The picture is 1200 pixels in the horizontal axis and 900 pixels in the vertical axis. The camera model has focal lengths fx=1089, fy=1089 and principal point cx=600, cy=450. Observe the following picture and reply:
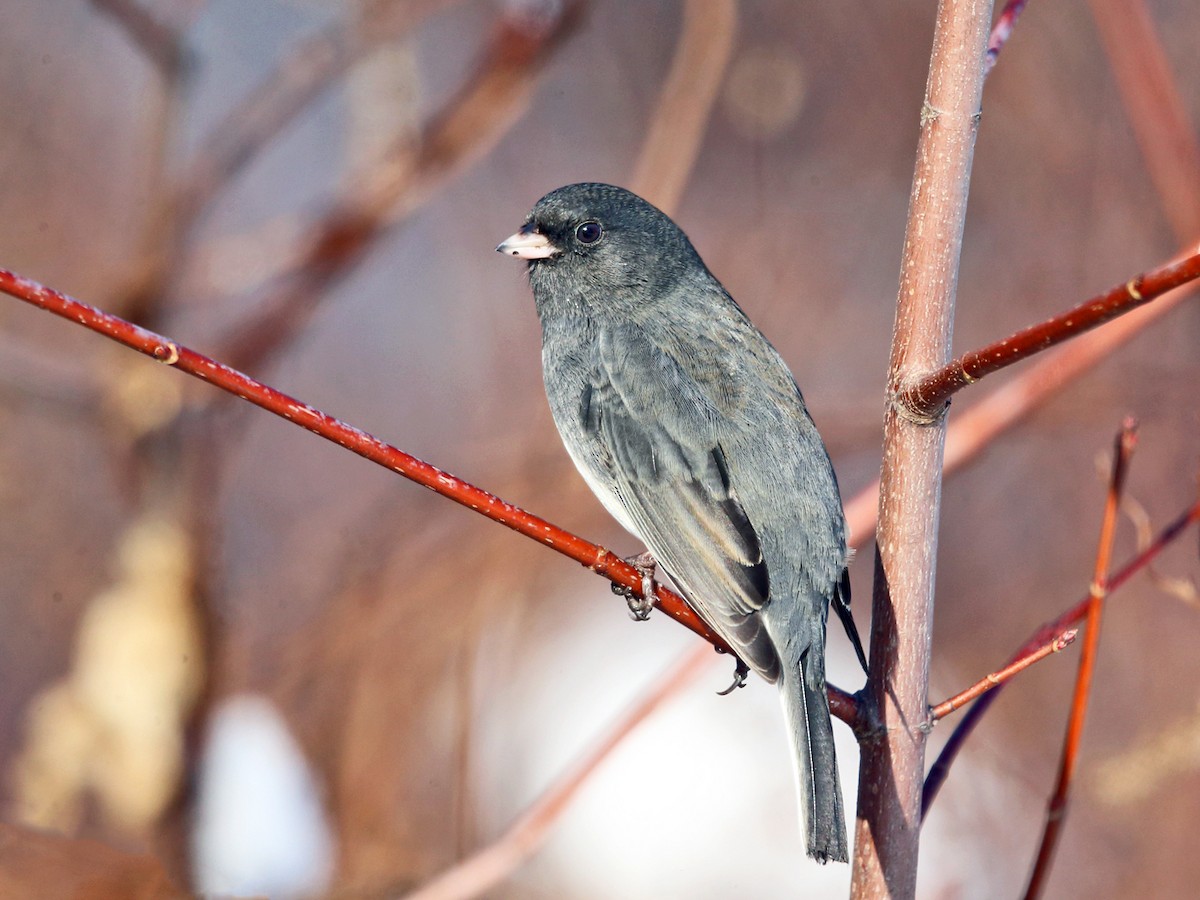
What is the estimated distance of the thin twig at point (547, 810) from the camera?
1.56 metres

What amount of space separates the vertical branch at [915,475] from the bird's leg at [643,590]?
46cm

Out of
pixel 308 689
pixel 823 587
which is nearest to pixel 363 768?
pixel 308 689

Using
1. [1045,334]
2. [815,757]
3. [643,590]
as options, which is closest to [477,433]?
[643,590]

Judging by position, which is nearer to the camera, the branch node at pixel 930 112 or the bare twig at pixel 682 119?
the branch node at pixel 930 112

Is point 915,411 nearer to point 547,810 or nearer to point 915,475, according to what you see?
point 915,475

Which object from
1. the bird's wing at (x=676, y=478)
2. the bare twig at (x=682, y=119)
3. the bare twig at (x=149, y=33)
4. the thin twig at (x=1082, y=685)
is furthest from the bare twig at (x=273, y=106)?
the thin twig at (x=1082, y=685)

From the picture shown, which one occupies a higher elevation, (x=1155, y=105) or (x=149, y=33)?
(x=149, y=33)

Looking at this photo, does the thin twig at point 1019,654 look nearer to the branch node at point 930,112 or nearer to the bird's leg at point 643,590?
the bird's leg at point 643,590

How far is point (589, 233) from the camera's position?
2.17 m

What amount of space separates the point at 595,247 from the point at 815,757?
3.61ft

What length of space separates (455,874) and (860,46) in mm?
3527

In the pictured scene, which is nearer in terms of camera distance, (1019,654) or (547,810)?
(1019,654)

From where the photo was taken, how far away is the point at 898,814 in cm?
128

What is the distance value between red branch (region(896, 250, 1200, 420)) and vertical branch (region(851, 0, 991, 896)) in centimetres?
5
